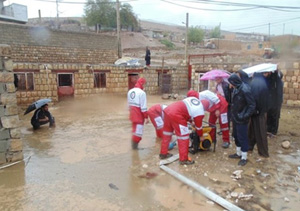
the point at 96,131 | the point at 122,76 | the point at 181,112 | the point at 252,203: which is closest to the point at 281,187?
the point at 252,203

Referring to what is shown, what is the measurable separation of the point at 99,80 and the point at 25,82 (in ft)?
14.0

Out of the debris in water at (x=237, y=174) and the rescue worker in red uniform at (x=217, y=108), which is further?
the rescue worker in red uniform at (x=217, y=108)

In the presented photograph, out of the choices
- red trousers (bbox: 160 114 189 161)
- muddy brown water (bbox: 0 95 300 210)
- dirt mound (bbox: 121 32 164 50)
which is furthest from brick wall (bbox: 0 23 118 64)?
dirt mound (bbox: 121 32 164 50)

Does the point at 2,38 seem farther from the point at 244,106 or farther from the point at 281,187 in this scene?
the point at 281,187

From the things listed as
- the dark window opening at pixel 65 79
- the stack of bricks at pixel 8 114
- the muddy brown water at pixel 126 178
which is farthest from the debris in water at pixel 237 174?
the dark window opening at pixel 65 79

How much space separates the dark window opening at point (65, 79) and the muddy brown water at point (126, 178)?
24.0 feet

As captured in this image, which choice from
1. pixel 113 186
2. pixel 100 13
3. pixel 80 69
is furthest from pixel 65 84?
pixel 100 13

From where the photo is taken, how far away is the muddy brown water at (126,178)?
3.79m

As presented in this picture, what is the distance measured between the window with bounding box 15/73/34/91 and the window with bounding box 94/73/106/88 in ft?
12.2

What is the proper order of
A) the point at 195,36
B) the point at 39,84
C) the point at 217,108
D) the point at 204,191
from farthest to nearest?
the point at 195,36 → the point at 39,84 → the point at 217,108 → the point at 204,191

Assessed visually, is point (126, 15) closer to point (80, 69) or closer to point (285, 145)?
point (80, 69)

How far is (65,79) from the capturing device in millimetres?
14328

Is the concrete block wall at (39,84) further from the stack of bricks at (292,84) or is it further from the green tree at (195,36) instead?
the green tree at (195,36)

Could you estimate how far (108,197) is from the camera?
156 inches
